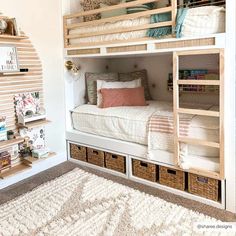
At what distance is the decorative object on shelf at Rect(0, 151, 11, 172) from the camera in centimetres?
258

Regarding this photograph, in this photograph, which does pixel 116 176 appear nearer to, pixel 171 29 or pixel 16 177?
pixel 16 177

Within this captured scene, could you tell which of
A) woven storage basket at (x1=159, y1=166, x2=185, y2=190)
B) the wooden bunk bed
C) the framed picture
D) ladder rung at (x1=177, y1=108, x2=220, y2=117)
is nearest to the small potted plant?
the wooden bunk bed

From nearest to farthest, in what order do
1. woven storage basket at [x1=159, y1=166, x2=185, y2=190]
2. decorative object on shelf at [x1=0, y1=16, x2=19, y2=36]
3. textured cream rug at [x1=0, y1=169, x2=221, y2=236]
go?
textured cream rug at [x1=0, y1=169, x2=221, y2=236], woven storage basket at [x1=159, y1=166, x2=185, y2=190], decorative object on shelf at [x1=0, y1=16, x2=19, y2=36]

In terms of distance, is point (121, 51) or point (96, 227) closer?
point (96, 227)

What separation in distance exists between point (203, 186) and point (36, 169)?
181 centimetres

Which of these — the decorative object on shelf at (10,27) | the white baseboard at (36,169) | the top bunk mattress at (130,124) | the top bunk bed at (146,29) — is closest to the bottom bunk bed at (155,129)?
the top bunk mattress at (130,124)

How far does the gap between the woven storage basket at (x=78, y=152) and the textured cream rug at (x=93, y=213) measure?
623 millimetres

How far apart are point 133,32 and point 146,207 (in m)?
1.60

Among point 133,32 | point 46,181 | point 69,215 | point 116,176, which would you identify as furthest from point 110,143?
point 133,32

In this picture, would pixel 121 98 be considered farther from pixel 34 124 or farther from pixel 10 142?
pixel 10 142

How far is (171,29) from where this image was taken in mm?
2232

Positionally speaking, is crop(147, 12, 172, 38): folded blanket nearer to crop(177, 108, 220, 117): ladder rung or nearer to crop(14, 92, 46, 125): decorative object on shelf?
crop(177, 108, 220, 117): ladder rung

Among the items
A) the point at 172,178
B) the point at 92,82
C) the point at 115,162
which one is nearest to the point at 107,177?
the point at 115,162

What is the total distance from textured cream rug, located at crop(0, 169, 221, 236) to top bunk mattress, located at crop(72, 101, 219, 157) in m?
0.52
